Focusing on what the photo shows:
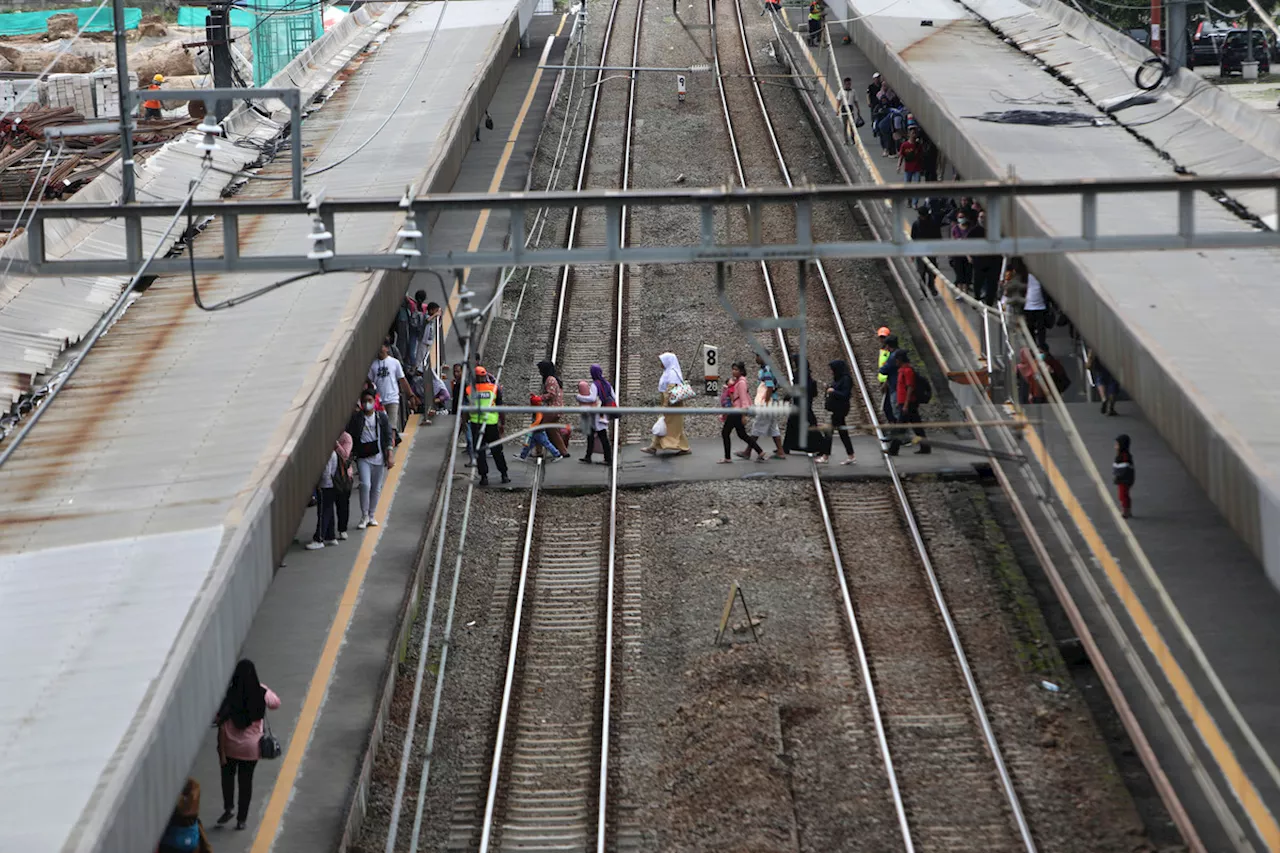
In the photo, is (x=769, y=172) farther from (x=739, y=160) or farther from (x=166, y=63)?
(x=166, y=63)

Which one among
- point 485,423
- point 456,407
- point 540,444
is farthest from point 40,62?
point 485,423

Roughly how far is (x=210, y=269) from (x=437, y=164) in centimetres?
1218

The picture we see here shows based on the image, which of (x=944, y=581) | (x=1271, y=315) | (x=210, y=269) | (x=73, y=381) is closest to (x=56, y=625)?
(x=210, y=269)

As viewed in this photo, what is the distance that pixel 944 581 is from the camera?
1664cm

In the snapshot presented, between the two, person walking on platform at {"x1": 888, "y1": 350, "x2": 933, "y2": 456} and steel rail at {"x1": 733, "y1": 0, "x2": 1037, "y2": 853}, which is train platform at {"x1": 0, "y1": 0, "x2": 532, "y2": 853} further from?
person walking on platform at {"x1": 888, "y1": 350, "x2": 933, "y2": 456}

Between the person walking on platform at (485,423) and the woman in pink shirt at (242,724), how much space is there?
23.5ft

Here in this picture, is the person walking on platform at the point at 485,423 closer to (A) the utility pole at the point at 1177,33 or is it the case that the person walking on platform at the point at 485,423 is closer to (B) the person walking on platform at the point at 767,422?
(B) the person walking on platform at the point at 767,422

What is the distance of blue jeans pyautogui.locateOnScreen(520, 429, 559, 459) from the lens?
66.8 feet

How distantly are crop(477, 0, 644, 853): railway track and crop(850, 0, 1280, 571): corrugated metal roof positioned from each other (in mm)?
4971

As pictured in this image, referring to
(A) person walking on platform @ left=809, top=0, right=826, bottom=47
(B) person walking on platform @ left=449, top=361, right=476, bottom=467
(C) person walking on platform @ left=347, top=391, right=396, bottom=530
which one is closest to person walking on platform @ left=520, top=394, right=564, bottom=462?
(B) person walking on platform @ left=449, top=361, right=476, bottom=467

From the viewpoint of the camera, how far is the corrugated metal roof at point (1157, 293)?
1291 cm

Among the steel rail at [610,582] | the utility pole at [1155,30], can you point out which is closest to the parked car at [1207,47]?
the utility pole at [1155,30]

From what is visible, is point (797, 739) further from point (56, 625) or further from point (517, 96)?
point (517, 96)

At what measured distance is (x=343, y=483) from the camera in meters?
16.4
